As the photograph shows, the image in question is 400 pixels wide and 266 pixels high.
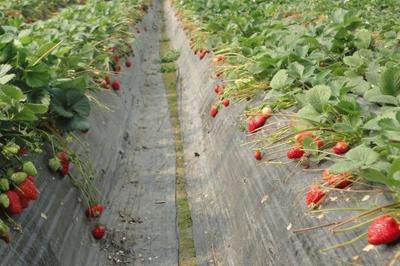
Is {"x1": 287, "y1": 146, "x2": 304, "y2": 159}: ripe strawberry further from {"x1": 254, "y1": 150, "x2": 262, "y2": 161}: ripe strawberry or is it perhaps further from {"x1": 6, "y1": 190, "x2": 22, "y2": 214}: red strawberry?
{"x1": 6, "y1": 190, "x2": 22, "y2": 214}: red strawberry

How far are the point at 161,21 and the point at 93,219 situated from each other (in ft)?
44.3

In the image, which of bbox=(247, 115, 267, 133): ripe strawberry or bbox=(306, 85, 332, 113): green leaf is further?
bbox=(247, 115, 267, 133): ripe strawberry

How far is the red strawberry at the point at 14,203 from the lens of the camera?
256cm

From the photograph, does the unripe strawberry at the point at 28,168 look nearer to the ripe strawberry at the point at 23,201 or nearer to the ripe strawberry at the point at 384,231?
the ripe strawberry at the point at 23,201

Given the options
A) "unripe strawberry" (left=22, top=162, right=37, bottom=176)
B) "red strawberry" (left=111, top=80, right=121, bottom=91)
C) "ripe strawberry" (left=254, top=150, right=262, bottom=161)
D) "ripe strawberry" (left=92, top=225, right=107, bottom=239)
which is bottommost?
"red strawberry" (left=111, top=80, right=121, bottom=91)

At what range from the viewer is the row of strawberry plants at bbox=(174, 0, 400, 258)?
7.23ft

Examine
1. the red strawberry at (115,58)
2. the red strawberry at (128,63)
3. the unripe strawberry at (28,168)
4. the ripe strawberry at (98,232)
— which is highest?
the unripe strawberry at (28,168)

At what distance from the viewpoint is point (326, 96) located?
2846mm

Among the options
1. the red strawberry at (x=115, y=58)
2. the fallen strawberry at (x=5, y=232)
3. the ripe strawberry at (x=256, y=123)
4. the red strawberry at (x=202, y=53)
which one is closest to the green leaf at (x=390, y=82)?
the ripe strawberry at (x=256, y=123)

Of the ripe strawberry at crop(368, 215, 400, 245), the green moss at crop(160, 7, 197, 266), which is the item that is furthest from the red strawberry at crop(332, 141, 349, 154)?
the green moss at crop(160, 7, 197, 266)

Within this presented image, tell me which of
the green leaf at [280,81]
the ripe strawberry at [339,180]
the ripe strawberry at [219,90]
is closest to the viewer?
the ripe strawberry at [339,180]

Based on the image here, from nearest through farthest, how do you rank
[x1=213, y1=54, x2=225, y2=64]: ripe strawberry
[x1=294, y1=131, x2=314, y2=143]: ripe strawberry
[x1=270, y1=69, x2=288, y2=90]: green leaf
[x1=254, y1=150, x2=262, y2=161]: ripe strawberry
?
[x1=294, y1=131, x2=314, y2=143]: ripe strawberry < [x1=254, y1=150, x2=262, y2=161]: ripe strawberry < [x1=270, y1=69, x2=288, y2=90]: green leaf < [x1=213, y1=54, x2=225, y2=64]: ripe strawberry

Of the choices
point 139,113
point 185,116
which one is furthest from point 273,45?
point 139,113

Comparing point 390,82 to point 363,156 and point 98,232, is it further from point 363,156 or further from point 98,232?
point 98,232
